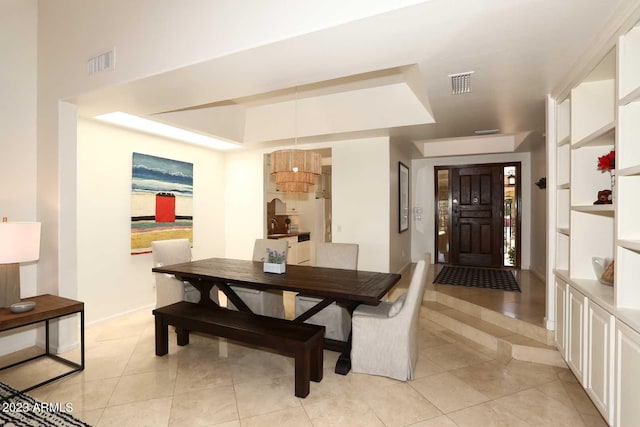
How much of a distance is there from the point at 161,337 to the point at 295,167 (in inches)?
82.6

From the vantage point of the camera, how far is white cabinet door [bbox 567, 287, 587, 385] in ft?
7.61

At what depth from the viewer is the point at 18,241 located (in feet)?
8.78

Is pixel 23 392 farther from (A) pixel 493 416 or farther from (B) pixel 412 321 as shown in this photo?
(A) pixel 493 416

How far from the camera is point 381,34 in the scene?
1.94 m

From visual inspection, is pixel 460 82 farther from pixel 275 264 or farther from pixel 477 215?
pixel 477 215

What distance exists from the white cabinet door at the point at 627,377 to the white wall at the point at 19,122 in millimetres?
4786

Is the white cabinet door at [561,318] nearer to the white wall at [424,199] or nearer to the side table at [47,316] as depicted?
the white wall at [424,199]

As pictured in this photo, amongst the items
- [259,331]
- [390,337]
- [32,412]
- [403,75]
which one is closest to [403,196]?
[403,75]

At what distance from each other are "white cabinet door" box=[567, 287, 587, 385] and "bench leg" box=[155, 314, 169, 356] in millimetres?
3405

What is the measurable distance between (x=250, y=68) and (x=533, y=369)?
11.1 ft

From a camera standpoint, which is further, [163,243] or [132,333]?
[163,243]

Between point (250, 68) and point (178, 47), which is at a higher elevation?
Result: point (178, 47)

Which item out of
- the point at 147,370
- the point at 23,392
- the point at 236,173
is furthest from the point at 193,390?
the point at 236,173

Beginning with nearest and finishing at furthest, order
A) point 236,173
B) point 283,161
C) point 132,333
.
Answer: point 283,161
point 132,333
point 236,173
